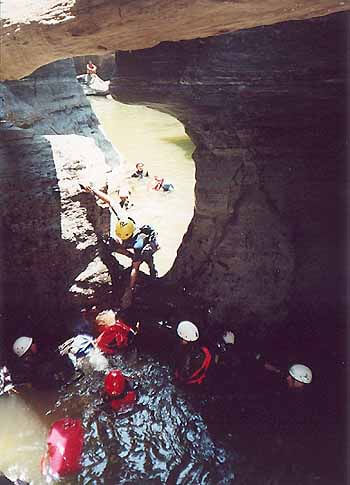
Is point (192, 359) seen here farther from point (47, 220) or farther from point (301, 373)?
point (47, 220)

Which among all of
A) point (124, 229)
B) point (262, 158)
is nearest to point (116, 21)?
point (262, 158)

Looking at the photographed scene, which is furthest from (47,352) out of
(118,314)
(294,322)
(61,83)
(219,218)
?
(61,83)

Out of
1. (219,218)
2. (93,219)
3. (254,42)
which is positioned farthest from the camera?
(93,219)

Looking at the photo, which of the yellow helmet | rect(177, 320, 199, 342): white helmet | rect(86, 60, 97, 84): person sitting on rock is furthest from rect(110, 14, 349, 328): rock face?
rect(86, 60, 97, 84): person sitting on rock

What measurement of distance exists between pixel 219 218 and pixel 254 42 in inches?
91.3

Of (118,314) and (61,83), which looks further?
(61,83)

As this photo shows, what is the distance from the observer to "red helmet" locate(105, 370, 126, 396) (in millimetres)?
5609

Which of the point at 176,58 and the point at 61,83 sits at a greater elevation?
the point at 176,58

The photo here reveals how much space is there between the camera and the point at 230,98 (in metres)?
5.11

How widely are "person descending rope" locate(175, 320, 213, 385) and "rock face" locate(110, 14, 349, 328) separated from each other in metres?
0.78

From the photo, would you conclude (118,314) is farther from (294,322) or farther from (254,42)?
(254,42)

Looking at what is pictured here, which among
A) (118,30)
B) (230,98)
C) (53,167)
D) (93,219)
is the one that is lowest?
(93,219)

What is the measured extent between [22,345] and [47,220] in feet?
5.79

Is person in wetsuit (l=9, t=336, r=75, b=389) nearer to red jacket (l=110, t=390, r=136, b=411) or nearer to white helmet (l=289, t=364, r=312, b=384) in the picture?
red jacket (l=110, t=390, r=136, b=411)
